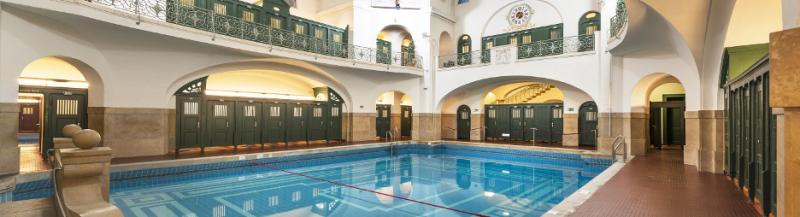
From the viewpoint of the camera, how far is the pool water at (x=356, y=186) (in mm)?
6086

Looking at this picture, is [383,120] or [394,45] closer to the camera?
[394,45]

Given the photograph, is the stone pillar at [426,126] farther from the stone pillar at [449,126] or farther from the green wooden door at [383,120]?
the green wooden door at [383,120]

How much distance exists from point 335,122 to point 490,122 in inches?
276

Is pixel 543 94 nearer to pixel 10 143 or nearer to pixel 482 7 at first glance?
pixel 482 7

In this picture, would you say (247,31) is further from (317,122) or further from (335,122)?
(335,122)

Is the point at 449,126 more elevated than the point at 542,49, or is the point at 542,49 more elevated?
the point at 542,49

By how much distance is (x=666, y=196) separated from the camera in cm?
551

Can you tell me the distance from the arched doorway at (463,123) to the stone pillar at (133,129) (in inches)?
461

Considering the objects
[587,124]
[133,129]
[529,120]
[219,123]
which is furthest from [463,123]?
[133,129]

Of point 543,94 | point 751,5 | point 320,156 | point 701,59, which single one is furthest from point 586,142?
point 320,156

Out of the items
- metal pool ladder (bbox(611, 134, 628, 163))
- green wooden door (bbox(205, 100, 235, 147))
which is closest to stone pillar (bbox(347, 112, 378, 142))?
green wooden door (bbox(205, 100, 235, 147))

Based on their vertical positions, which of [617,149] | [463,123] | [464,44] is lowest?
[617,149]

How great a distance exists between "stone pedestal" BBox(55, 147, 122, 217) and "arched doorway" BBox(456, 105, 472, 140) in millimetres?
15663

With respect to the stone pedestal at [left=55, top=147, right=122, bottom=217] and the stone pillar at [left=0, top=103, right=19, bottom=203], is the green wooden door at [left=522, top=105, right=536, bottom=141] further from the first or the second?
the stone pillar at [left=0, top=103, right=19, bottom=203]
